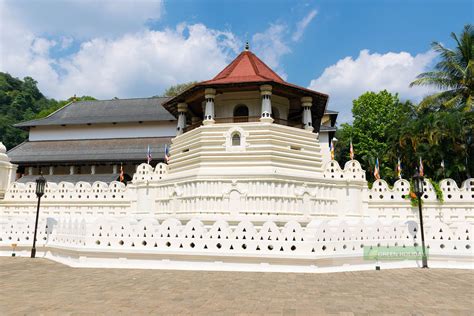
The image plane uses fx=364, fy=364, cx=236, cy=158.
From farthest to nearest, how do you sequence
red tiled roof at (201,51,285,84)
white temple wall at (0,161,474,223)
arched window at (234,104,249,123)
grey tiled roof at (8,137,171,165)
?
grey tiled roof at (8,137,171,165) < arched window at (234,104,249,123) < red tiled roof at (201,51,285,84) < white temple wall at (0,161,474,223)

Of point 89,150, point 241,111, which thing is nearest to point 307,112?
point 241,111

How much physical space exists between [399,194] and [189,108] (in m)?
13.3

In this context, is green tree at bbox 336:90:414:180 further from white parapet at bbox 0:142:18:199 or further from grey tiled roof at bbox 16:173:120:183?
white parapet at bbox 0:142:18:199

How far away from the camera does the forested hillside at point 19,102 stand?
60.7 m

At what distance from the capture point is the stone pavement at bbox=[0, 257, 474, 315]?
20.7 ft

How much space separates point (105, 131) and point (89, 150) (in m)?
3.90

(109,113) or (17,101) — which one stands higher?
(17,101)

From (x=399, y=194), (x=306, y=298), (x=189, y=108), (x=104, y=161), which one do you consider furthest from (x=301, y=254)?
(x=104, y=161)

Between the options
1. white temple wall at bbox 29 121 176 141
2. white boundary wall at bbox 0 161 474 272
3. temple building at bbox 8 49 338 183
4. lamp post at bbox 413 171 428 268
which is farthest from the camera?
white temple wall at bbox 29 121 176 141

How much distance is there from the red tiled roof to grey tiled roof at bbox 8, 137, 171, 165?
11.9m

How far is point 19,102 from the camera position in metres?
74.4

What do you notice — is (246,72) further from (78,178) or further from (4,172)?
(78,178)

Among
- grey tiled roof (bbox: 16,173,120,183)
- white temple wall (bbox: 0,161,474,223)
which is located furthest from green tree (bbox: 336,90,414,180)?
grey tiled roof (bbox: 16,173,120,183)

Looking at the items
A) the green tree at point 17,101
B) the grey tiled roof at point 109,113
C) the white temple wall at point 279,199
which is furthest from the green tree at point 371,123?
the green tree at point 17,101
